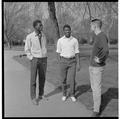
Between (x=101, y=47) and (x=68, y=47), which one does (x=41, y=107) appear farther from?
(x=101, y=47)

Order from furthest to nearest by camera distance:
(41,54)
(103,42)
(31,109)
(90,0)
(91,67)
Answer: (90,0) → (41,54) → (31,109) → (91,67) → (103,42)

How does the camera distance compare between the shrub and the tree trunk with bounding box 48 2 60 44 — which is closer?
the tree trunk with bounding box 48 2 60 44

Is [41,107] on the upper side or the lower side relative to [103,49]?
lower

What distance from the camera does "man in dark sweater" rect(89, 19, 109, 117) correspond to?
452 cm

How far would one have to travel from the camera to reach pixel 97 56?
→ 461cm

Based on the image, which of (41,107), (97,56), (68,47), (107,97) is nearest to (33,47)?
(68,47)

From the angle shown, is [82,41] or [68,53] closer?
[68,53]

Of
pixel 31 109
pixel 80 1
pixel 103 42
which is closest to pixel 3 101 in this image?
pixel 31 109

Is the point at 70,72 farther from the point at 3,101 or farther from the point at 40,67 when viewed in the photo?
the point at 3,101

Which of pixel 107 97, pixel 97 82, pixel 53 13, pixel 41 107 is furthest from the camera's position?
pixel 53 13

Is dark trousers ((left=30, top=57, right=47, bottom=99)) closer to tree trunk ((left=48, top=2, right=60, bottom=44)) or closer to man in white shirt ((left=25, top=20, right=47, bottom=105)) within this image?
man in white shirt ((left=25, top=20, right=47, bottom=105))

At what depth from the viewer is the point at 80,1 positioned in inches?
480

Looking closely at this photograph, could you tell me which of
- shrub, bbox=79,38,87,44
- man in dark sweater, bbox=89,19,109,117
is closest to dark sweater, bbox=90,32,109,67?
man in dark sweater, bbox=89,19,109,117

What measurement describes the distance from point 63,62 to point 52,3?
816 cm
